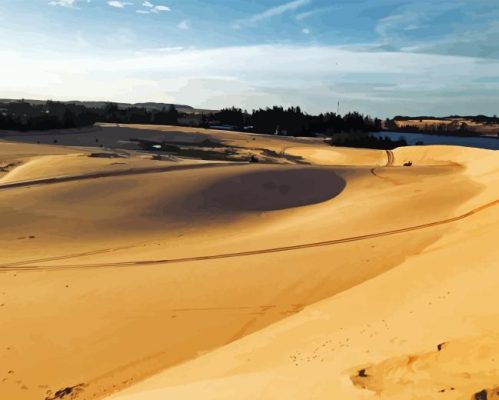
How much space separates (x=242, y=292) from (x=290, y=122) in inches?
2791

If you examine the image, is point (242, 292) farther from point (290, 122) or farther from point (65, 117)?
point (290, 122)

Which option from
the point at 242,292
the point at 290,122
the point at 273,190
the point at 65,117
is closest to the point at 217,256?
the point at 242,292

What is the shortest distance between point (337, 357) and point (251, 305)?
315cm

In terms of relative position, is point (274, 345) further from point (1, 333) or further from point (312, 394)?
point (1, 333)

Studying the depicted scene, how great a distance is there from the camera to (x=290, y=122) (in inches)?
3098

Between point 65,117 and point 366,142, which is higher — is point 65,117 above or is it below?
above

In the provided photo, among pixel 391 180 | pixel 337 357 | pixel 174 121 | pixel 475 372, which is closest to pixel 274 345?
pixel 337 357

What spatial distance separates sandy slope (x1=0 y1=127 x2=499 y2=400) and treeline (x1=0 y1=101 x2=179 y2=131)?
36480 mm

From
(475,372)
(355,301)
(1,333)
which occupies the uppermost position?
(475,372)

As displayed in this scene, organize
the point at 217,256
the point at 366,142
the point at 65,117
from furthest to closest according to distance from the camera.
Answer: the point at 65,117, the point at 366,142, the point at 217,256

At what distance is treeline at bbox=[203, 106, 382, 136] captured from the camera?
249 ft

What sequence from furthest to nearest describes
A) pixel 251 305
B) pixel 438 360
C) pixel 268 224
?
pixel 268 224 < pixel 251 305 < pixel 438 360

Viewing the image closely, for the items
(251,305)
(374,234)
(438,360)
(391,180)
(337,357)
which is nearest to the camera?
(438,360)

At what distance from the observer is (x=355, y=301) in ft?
26.8
